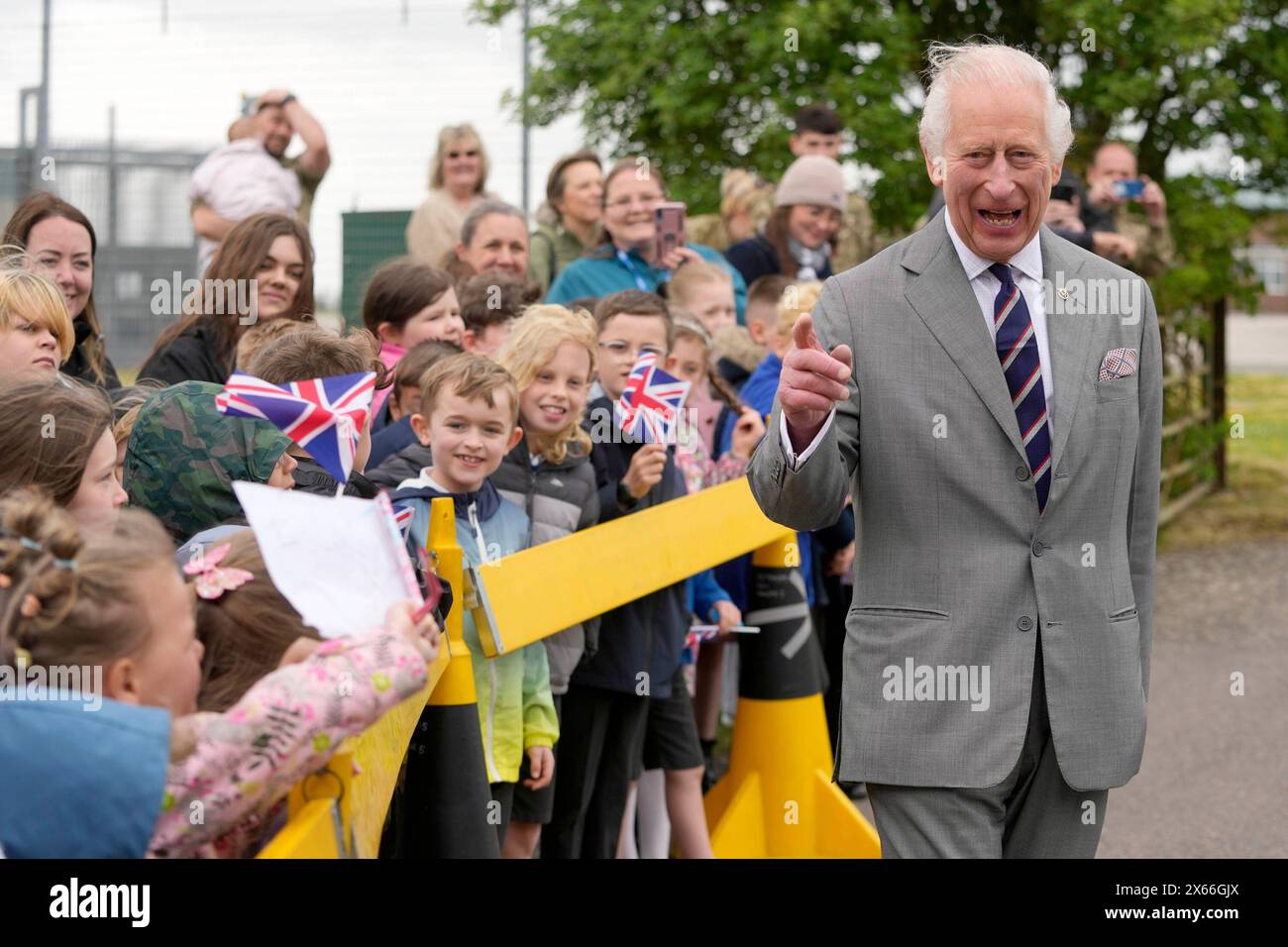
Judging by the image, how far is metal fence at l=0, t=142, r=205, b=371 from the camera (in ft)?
38.7

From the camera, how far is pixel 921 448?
358 centimetres

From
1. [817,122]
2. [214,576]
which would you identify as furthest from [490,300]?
[817,122]

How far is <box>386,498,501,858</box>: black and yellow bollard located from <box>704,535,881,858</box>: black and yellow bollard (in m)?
A: 2.62

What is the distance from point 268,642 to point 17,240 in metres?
3.15

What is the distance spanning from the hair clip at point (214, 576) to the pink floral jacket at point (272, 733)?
0.35 metres

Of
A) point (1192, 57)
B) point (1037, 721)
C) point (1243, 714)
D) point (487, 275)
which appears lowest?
point (1243, 714)

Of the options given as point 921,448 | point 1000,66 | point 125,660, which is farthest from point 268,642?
point 1000,66

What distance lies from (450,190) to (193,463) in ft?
17.0

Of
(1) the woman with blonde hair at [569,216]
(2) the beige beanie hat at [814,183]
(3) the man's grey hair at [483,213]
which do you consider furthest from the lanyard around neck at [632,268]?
(2) the beige beanie hat at [814,183]

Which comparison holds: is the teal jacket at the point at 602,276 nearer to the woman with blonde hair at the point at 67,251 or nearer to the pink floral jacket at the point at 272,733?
the woman with blonde hair at the point at 67,251

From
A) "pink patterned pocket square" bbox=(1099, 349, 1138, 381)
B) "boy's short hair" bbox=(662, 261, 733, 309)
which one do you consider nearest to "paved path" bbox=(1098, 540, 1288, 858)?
"boy's short hair" bbox=(662, 261, 733, 309)

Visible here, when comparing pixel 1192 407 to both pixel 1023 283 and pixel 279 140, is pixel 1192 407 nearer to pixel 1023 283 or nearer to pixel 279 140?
pixel 279 140

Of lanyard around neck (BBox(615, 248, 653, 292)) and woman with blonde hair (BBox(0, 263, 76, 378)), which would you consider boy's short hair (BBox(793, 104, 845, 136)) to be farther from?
woman with blonde hair (BBox(0, 263, 76, 378))

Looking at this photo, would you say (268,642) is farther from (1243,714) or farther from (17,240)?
(1243,714)
